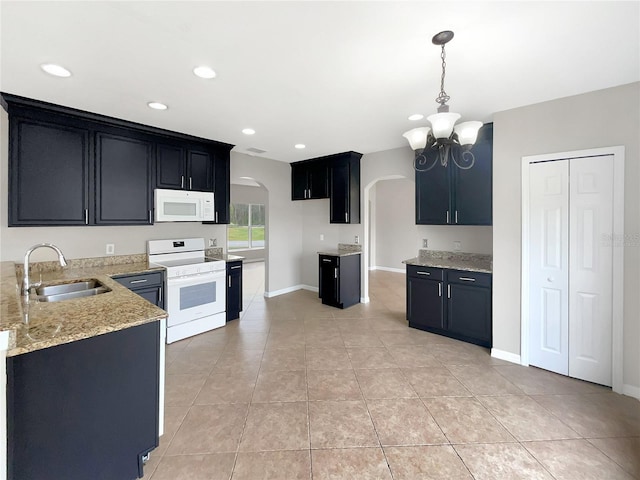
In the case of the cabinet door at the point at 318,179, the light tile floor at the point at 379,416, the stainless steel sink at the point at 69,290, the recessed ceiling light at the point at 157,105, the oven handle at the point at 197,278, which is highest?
the recessed ceiling light at the point at 157,105

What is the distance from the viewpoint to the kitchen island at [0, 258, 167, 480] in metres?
1.27

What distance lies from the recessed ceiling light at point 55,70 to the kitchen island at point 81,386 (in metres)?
1.59

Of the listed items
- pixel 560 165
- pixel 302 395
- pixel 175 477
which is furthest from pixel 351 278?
pixel 175 477

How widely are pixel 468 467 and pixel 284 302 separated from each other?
12.2 ft

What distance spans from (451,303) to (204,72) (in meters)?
3.45

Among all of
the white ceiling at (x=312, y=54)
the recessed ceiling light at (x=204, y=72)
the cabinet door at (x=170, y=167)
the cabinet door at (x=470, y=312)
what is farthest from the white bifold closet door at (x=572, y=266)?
the cabinet door at (x=170, y=167)

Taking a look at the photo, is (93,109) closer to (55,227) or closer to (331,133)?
(55,227)

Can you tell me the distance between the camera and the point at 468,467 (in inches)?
66.2

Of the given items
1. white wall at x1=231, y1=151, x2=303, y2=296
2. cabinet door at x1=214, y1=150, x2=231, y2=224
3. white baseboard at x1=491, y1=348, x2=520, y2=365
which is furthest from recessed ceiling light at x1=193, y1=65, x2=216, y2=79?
white baseboard at x1=491, y1=348, x2=520, y2=365

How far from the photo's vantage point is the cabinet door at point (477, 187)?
3237 mm

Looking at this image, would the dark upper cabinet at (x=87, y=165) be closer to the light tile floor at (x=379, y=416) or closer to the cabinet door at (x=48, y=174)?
the cabinet door at (x=48, y=174)

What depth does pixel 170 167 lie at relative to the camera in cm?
369

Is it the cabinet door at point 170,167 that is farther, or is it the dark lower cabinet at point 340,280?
the dark lower cabinet at point 340,280

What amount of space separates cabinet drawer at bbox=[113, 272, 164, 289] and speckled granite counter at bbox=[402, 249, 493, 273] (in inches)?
118
